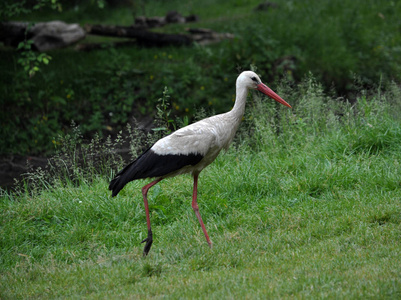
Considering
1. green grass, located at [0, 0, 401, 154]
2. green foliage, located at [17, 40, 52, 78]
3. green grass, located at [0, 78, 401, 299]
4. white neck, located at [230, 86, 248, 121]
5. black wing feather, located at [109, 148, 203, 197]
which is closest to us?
green grass, located at [0, 78, 401, 299]

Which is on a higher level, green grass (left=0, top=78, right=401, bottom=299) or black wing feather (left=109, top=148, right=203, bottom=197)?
black wing feather (left=109, top=148, right=203, bottom=197)

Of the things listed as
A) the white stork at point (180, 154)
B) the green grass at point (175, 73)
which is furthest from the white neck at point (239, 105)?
the green grass at point (175, 73)

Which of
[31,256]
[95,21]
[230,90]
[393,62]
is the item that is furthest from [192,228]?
[95,21]

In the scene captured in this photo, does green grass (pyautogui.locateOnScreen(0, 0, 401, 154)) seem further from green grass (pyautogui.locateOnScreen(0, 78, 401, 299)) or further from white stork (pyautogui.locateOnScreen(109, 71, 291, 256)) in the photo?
white stork (pyautogui.locateOnScreen(109, 71, 291, 256))

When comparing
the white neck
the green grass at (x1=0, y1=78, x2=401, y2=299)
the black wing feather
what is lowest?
the green grass at (x1=0, y1=78, x2=401, y2=299)

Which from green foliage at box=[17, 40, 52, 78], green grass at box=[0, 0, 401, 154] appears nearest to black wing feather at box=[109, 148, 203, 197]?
green foliage at box=[17, 40, 52, 78]

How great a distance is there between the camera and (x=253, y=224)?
5.33 metres

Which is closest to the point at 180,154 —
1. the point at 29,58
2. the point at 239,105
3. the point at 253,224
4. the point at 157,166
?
the point at 157,166

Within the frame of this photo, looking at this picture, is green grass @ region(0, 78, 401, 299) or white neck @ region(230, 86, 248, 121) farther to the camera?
white neck @ region(230, 86, 248, 121)

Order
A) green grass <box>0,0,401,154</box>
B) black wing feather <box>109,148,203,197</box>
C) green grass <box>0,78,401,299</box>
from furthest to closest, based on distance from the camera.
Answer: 1. green grass <box>0,0,401,154</box>
2. black wing feather <box>109,148,203,197</box>
3. green grass <box>0,78,401,299</box>

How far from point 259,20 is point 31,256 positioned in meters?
9.71

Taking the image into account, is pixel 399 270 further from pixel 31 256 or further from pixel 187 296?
pixel 31 256

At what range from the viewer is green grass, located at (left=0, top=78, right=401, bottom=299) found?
3.98m

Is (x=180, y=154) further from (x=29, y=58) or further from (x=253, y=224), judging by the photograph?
(x=29, y=58)
